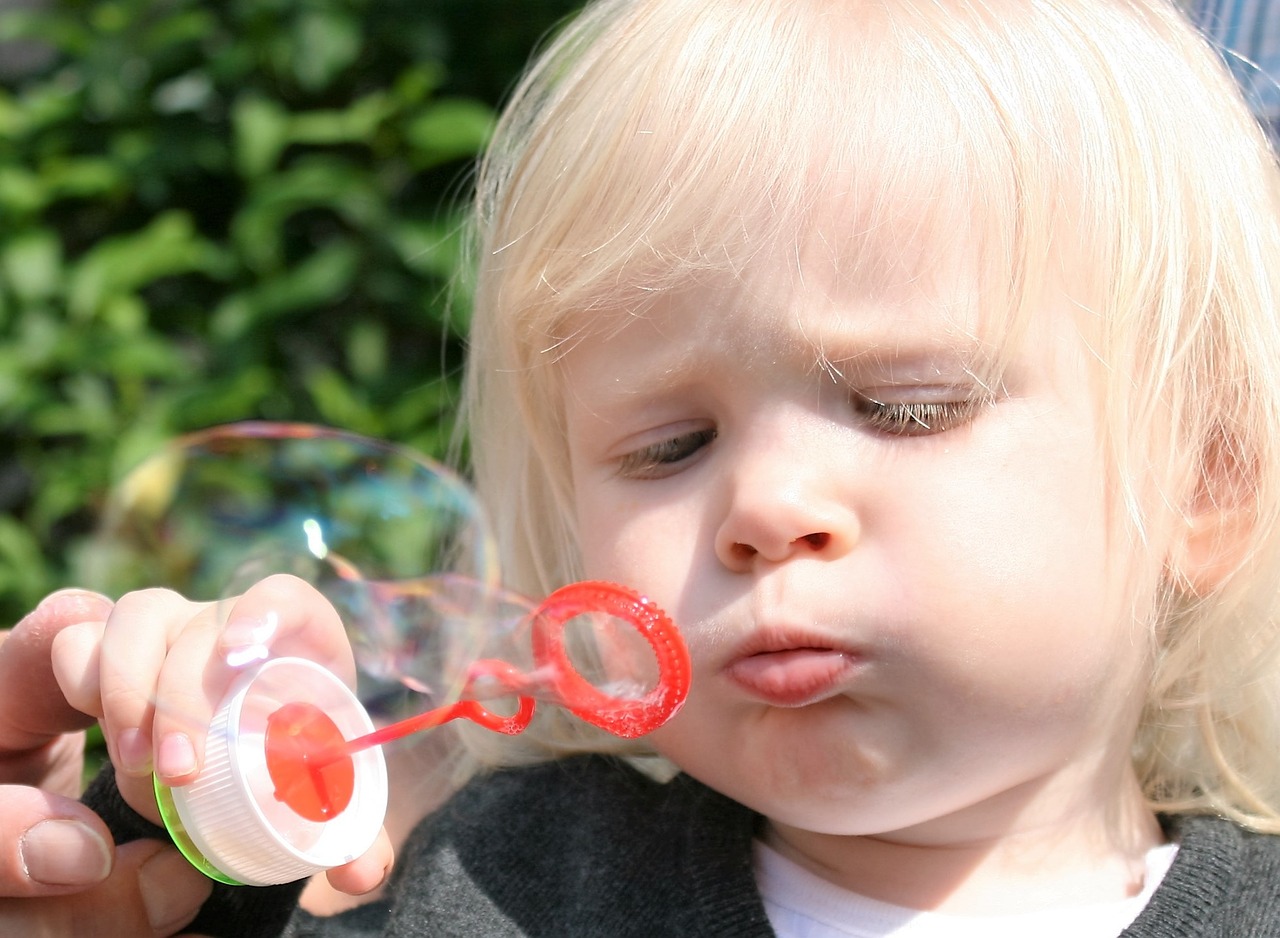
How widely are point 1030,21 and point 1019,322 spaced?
0.27 m

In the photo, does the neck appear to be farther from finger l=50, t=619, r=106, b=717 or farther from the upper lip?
finger l=50, t=619, r=106, b=717

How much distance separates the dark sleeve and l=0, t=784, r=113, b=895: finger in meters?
0.11

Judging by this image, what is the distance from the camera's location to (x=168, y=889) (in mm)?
1059

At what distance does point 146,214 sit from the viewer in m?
2.64

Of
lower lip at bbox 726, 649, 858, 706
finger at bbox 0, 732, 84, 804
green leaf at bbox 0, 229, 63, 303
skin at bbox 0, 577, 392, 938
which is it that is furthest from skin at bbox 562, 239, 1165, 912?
green leaf at bbox 0, 229, 63, 303

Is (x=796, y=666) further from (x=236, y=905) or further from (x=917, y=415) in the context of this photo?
(x=236, y=905)

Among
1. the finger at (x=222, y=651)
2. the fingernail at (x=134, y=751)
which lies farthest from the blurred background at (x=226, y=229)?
the fingernail at (x=134, y=751)

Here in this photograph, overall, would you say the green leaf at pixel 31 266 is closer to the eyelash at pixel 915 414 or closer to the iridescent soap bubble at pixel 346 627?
the iridescent soap bubble at pixel 346 627

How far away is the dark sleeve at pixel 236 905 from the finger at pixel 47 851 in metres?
0.11

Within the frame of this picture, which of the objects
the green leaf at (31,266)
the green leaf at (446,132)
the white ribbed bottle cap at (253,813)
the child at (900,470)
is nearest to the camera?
the white ribbed bottle cap at (253,813)

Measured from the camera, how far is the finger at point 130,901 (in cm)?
105

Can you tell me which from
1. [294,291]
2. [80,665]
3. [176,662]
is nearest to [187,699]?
[176,662]

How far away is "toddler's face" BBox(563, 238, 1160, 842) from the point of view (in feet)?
3.19

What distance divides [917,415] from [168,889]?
2.14ft
